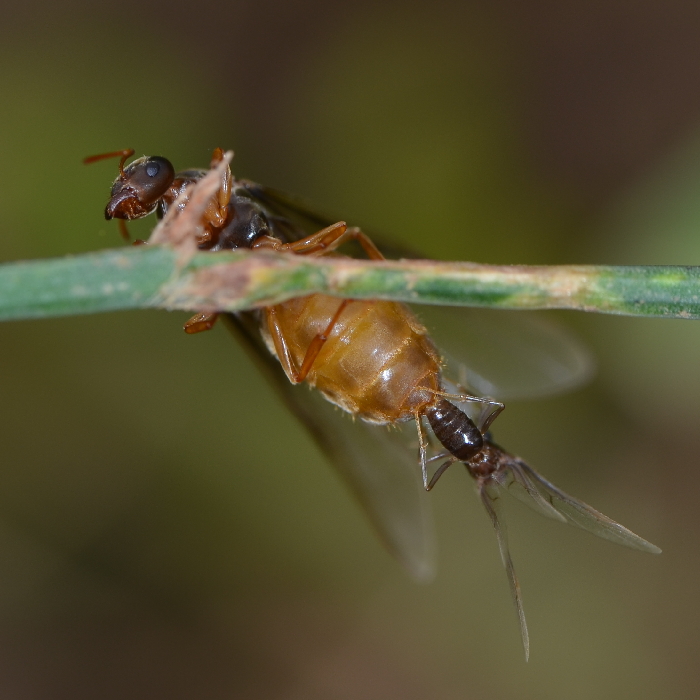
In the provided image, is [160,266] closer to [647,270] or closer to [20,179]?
[647,270]

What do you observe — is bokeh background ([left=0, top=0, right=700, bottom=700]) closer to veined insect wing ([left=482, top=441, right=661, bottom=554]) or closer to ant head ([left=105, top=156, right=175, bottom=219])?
ant head ([left=105, top=156, right=175, bottom=219])

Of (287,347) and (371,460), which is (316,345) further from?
(371,460)

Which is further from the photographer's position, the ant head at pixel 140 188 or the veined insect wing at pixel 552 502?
the ant head at pixel 140 188

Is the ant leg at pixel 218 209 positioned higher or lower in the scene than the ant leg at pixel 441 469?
higher

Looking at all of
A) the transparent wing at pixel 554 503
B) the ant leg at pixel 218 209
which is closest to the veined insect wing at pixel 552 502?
the transparent wing at pixel 554 503

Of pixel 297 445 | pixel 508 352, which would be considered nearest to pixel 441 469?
pixel 508 352

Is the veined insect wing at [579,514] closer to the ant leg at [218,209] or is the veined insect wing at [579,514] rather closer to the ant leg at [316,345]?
the ant leg at [316,345]
